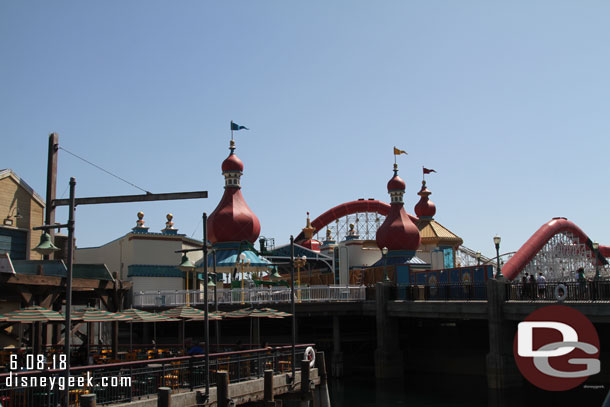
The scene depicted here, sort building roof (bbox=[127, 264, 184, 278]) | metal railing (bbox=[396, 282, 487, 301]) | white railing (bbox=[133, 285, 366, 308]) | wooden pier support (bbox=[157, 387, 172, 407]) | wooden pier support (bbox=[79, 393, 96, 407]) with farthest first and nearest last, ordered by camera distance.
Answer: building roof (bbox=[127, 264, 184, 278]) < white railing (bbox=[133, 285, 366, 308]) < metal railing (bbox=[396, 282, 487, 301]) < wooden pier support (bbox=[157, 387, 172, 407]) < wooden pier support (bbox=[79, 393, 96, 407])

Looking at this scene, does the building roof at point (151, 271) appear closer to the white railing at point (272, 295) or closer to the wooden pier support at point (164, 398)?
the white railing at point (272, 295)

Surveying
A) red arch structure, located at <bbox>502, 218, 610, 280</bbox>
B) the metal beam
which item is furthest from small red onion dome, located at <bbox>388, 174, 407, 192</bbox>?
the metal beam

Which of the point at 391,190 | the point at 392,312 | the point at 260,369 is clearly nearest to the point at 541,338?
the point at 392,312

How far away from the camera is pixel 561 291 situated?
83.0 ft

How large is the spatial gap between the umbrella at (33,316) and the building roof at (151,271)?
26173 mm

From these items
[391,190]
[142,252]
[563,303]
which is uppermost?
[391,190]

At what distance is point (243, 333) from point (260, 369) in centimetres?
2161

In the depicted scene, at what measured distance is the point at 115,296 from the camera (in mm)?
27547

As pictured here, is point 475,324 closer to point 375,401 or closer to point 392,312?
point 392,312

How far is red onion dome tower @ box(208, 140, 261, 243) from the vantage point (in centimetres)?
4644

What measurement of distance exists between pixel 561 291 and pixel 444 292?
25.4 ft

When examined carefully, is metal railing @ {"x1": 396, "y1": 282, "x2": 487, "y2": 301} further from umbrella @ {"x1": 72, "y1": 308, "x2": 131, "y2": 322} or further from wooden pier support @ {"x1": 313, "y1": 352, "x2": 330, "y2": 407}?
umbrella @ {"x1": 72, "y1": 308, "x2": 131, "y2": 322}

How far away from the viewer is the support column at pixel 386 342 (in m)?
34.5

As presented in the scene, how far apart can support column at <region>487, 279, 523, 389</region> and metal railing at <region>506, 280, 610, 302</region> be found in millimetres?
601
